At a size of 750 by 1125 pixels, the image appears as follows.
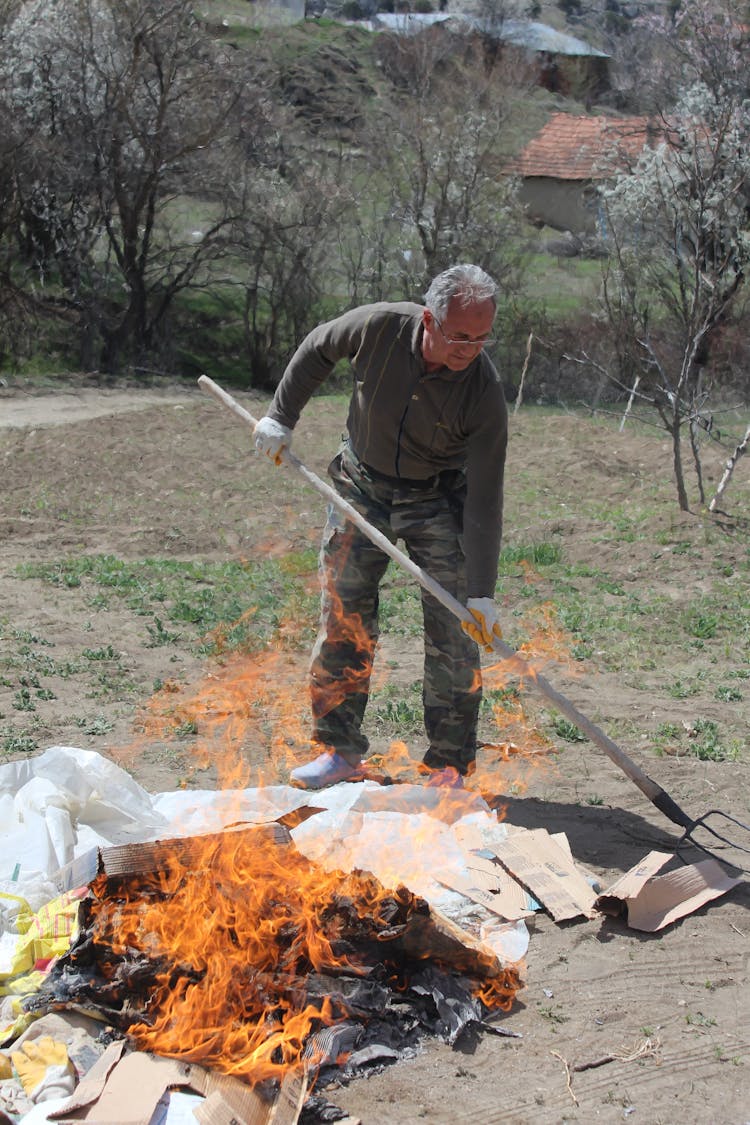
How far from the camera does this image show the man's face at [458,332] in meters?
4.02

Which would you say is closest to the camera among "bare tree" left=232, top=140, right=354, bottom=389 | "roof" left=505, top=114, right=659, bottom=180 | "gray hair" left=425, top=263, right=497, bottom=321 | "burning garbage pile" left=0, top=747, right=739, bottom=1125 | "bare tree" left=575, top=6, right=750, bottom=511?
"burning garbage pile" left=0, top=747, right=739, bottom=1125

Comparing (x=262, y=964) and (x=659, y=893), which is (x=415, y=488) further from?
(x=262, y=964)

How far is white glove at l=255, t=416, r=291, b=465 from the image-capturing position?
186 inches

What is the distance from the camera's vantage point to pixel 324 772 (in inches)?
188

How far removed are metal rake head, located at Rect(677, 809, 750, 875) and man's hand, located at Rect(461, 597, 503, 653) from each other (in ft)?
3.36

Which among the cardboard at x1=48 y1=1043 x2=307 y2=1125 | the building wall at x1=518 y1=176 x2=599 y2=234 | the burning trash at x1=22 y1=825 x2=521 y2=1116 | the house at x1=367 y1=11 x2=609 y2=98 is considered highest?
the house at x1=367 y1=11 x2=609 y2=98

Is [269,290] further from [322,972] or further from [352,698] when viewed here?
[322,972]

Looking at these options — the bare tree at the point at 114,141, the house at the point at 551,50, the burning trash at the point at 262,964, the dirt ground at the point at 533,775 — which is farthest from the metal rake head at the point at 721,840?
the house at the point at 551,50

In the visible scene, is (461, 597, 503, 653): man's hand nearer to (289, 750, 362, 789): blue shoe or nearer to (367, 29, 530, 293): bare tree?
(289, 750, 362, 789): blue shoe

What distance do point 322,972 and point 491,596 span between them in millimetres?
1630

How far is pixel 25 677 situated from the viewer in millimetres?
5898

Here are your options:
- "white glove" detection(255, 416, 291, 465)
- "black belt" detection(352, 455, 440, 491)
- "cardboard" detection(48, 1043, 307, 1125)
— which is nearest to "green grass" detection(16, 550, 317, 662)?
"white glove" detection(255, 416, 291, 465)

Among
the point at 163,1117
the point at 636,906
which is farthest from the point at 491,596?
the point at 163,1117

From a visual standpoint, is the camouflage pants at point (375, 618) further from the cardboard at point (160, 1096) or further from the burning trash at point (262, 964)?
the cardboard at point (160, 1096)
